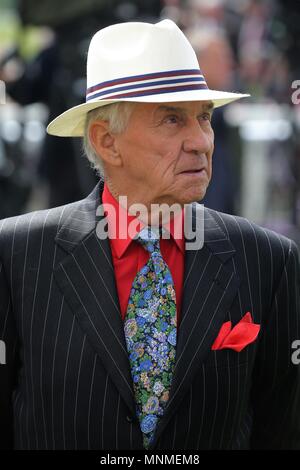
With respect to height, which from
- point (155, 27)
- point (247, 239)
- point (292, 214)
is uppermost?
point (155, 27)

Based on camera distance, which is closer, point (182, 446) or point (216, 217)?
point (182, 446)

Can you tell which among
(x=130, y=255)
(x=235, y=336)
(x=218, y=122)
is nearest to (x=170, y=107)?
(x=130, y=255)

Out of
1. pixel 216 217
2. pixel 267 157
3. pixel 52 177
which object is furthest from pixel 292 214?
pixel 216 217

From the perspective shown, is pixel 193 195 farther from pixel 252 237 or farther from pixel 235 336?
pixel 235 336

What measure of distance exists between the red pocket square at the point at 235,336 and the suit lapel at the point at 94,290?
0.83ft

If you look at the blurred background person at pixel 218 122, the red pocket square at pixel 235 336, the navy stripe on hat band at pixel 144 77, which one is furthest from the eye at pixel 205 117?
the blurred background person at pixel 218 122

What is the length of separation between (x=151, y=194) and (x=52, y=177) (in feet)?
13.5

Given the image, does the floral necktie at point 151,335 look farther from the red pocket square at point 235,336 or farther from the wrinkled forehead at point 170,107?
the wrinkled forehead at point 170,107

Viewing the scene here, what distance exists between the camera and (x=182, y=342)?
2.60 meters

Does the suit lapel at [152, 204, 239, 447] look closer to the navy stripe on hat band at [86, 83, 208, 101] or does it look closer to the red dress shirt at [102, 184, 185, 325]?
the red dress shirt at [102, 184, 185, 325]

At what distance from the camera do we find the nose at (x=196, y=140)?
2.59m

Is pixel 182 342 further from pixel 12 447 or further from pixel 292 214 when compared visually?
pixel 292 214

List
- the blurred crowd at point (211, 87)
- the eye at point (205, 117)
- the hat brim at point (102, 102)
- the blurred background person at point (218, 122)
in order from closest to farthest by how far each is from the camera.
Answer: the hat brim at point (102, 102), the eye at point (205, 117), the blurred background person at point (218, 122), the blurred crowd at point (211, 87)

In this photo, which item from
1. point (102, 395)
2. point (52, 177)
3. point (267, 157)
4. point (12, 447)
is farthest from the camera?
point (267, 157)
